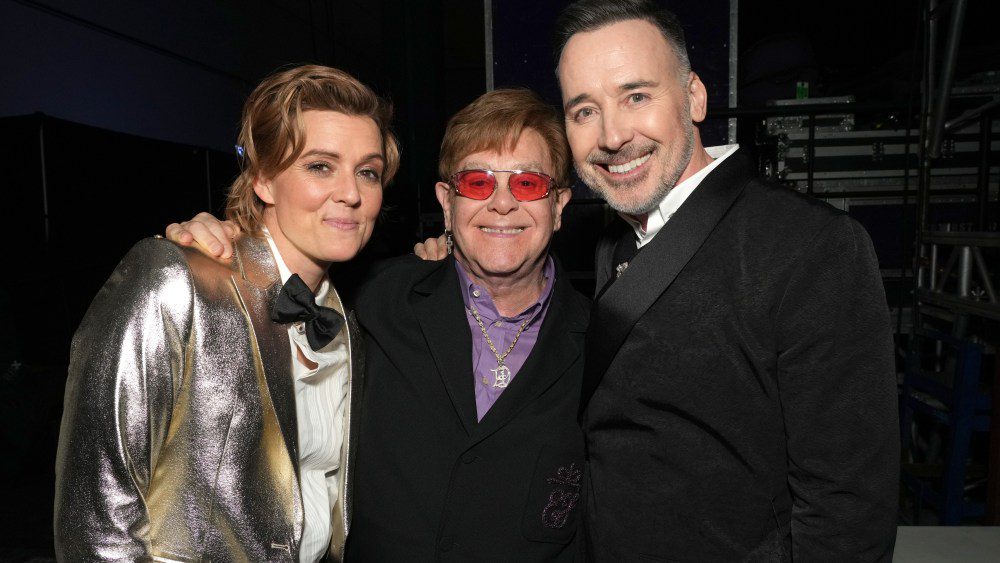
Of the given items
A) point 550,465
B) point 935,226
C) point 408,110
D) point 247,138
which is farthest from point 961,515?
point 408,110

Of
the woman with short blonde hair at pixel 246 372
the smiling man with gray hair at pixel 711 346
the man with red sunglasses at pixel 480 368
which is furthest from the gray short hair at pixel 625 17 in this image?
the woman with short blonde hair at pixel 246 372

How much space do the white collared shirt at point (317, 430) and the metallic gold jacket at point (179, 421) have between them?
96 mm

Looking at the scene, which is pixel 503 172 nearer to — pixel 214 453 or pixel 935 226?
pixel 214 453

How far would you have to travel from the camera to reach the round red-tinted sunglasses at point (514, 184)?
1958 millimetres

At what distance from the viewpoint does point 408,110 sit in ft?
29.9

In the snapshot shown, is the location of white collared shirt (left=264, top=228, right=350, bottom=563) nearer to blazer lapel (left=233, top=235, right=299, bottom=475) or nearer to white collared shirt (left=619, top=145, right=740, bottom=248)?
blazer lapel (left=233, top=235, right=299, bottom=475)

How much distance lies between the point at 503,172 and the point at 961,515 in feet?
11.0

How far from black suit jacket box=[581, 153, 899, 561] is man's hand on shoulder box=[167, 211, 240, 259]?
0.94 metres

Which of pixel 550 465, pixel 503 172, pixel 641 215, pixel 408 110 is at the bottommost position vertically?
pixel 550 465

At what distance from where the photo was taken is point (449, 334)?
72.3 inches

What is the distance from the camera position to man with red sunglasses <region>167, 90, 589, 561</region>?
5.47ft

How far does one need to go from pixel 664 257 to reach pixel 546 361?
1.81 feet

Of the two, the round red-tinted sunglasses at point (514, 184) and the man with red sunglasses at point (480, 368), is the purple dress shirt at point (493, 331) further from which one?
the round red-tinted sunglasses at point (514, 184)

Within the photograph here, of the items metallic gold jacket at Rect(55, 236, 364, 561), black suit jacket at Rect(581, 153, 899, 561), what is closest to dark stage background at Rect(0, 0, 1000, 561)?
metallic gold jacket at Rect(55, 236, 364, 561)
